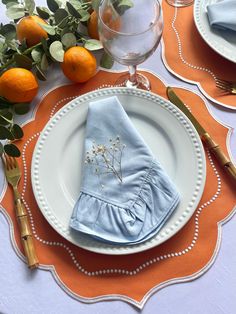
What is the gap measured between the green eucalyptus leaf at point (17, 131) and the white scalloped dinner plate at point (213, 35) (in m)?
0.37

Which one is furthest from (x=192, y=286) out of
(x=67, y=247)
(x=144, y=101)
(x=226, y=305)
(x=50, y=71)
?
(x=50, y=71)

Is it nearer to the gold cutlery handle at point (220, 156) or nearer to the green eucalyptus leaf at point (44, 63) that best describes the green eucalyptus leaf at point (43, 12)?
the green eucalyptus leaf at point (44, 63)

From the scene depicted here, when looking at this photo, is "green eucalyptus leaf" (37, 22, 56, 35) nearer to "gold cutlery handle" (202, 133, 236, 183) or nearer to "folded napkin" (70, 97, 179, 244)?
"folded napkin" (70, 97, 179, 244)

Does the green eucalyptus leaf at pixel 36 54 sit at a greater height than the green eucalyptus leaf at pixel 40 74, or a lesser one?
greater

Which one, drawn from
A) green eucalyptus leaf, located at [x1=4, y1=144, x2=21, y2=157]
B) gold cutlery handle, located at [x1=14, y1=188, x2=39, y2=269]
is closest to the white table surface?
gold cutlery handle, located at [x1=14, y1=188, x2=39, y2=269]

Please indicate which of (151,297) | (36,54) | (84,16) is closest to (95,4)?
(84,16)

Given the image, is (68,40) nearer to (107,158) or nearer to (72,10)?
(72,10)

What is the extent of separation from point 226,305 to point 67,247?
24 cm

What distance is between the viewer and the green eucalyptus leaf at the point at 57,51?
29.6 inches

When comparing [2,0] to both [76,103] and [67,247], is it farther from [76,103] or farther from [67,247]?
[67,247]

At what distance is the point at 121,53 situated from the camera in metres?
0.70

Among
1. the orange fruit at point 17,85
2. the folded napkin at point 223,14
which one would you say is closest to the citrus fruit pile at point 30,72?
the orange fruit at point 17,85

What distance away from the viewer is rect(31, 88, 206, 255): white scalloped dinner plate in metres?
0.61

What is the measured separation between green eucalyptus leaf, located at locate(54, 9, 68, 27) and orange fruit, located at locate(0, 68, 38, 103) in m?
0.12
